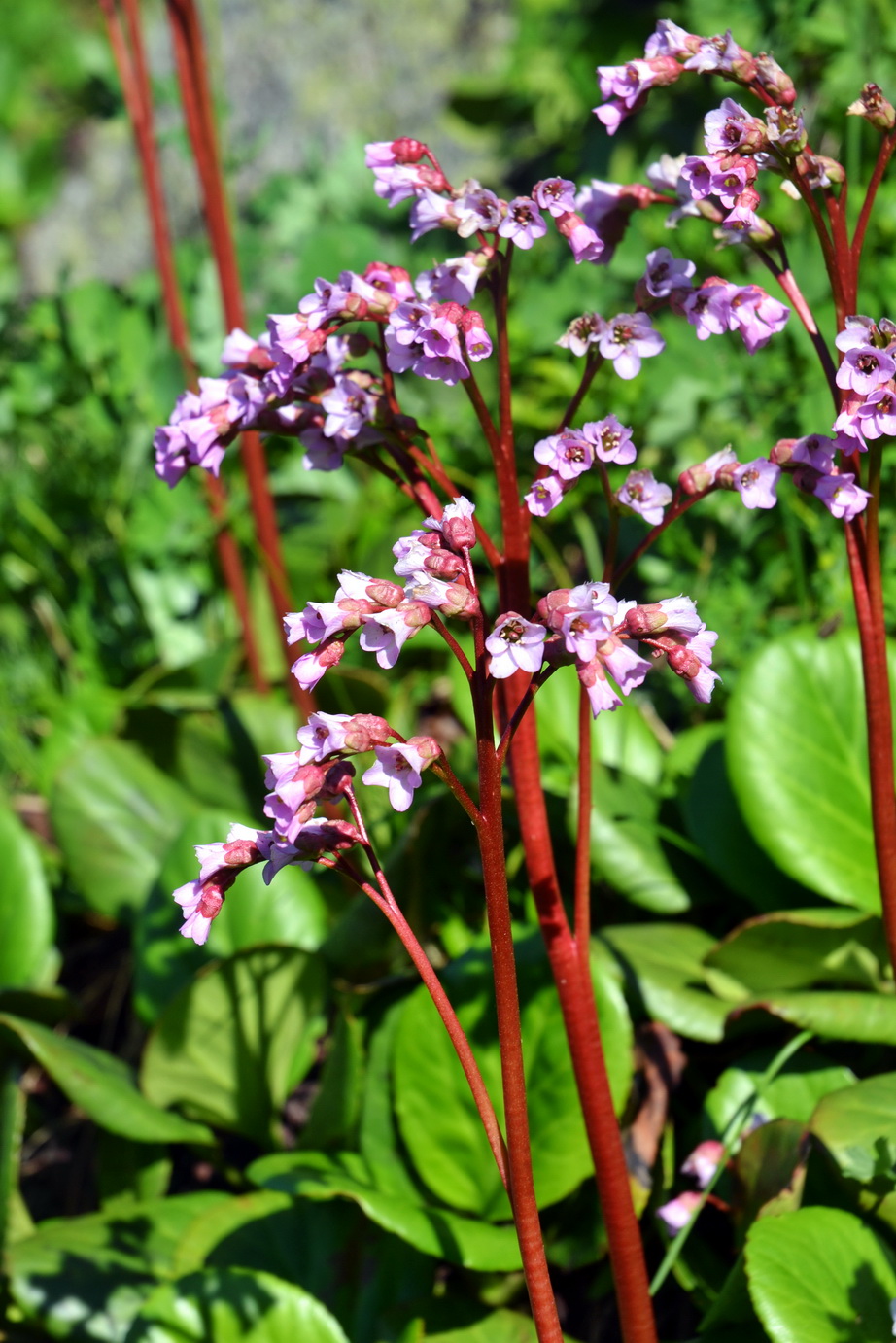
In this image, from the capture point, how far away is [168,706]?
85.3 inches

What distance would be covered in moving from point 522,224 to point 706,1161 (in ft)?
3.40

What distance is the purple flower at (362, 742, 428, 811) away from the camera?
87 cm

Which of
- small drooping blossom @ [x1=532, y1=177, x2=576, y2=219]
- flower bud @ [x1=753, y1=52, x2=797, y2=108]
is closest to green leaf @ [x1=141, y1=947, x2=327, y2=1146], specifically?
small drooping blossom @ [x1=532, y1=177, x2=576, y2=219]

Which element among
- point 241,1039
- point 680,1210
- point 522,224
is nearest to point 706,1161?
point 680,1210

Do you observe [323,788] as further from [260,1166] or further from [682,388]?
[682,388]

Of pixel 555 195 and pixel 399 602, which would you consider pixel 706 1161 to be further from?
pixel 555 195

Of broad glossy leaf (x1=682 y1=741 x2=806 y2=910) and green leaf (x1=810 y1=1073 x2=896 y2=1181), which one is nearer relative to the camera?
green leaf (x1=810 y1=1073 x2=896 y2=1181)

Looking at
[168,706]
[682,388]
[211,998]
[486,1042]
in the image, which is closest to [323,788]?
[486,1042]

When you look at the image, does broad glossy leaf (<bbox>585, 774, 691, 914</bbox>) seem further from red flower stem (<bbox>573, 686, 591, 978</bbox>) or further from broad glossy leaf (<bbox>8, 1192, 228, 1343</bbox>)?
broad glossy leaf (<bbox>8, 1192, 228, 1343</bbox>)

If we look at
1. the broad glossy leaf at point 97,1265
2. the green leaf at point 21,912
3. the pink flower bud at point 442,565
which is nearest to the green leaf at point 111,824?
the green leaf at point 21,912

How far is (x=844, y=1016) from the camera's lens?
4.50ft

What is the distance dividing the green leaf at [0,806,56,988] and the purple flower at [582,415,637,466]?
1.43 m

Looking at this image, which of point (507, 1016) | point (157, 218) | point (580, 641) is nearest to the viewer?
point (580, 641)

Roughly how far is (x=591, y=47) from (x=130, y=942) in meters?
2.79
